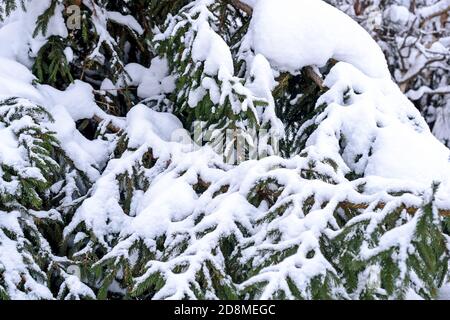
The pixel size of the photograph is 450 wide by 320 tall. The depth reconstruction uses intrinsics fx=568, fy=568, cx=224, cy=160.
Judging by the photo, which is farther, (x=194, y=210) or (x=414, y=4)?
(x=414, y=4)

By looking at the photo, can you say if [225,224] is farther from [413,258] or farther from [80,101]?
[80,101]

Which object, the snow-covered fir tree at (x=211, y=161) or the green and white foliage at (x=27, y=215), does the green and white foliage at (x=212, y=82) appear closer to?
the snow-covered fir tree at (x=211, y=161)

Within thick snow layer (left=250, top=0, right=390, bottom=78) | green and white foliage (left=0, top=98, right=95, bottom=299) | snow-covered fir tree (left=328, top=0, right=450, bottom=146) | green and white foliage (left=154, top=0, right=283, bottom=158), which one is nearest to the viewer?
green and white foliage (left=0, top=98, right=95, bottom=299)

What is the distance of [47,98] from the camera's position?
10.4ft

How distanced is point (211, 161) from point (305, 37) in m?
0.84

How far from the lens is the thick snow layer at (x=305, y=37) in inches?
116

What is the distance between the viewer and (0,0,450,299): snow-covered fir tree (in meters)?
1.97

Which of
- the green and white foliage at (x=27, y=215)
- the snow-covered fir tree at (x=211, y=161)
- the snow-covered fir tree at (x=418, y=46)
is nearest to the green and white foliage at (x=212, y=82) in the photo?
the snow-covered fir tree at (x=211, y=161)

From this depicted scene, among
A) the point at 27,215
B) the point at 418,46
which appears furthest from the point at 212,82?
the point at 418,46

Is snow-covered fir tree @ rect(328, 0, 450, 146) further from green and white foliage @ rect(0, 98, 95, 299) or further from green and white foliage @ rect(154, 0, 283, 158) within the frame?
green and white foliage @ rect(0, 98, 95, 299)

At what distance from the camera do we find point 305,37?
296 centimetres

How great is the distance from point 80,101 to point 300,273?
1.92 m

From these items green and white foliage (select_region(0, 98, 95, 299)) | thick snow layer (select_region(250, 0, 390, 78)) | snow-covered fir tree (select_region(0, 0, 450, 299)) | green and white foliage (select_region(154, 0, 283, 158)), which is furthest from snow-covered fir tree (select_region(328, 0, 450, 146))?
green and white foliage (select_region(0, 98, 95, 299))
